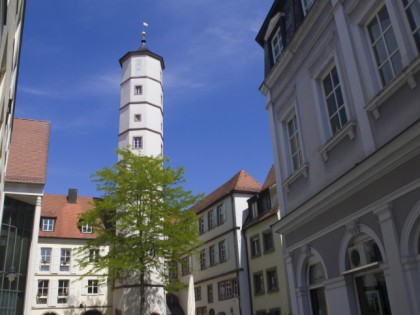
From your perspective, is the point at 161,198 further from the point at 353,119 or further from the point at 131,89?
the point at 353,119

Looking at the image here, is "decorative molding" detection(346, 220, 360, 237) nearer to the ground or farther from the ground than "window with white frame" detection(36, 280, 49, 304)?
nearer to the ground

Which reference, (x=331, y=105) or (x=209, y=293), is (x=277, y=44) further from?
(x=209, y=293)

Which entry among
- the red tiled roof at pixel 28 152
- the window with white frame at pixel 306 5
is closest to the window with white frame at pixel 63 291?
the red tiled roof at pixel 28 152

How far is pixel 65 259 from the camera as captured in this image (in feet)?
136

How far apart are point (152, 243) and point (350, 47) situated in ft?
69.4

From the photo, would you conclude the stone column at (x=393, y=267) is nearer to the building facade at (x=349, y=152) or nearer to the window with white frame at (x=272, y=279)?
the building facade at (x=349, y=152)

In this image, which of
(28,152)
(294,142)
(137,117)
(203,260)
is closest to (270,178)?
(203,260)

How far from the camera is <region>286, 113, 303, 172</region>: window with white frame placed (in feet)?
38.1

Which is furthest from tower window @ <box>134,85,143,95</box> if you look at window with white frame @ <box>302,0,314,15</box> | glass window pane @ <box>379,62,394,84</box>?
glass window pane @ <box>379,62,394,84</box>

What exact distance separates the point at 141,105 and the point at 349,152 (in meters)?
34.7

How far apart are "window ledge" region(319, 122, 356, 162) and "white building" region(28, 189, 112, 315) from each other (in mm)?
32138

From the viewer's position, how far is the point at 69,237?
1661 inches

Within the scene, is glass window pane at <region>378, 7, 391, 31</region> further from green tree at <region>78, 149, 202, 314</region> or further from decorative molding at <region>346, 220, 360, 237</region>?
green tree at <region>78, 149, 202, 314</region>

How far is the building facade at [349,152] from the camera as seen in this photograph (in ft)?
23.3
